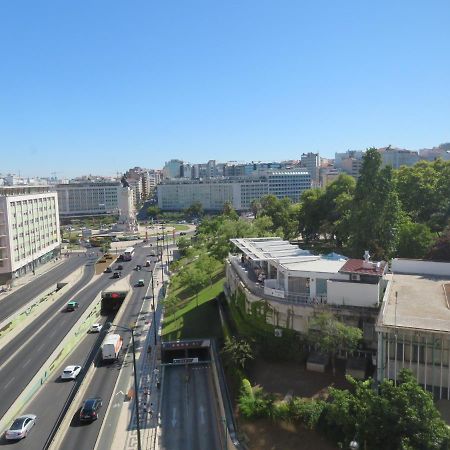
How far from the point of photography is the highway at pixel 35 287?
61556 millimetres

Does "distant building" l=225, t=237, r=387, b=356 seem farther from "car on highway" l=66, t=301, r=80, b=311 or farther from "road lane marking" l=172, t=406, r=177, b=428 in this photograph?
"car on highway" l=66, t=301, r=80, b=311

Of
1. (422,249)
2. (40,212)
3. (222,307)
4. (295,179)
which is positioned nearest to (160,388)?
(222,307)

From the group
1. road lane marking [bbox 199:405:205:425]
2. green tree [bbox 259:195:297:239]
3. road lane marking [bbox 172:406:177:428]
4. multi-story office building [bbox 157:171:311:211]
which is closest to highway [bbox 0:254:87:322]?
road lane marking [bbox 172:406:177:428]

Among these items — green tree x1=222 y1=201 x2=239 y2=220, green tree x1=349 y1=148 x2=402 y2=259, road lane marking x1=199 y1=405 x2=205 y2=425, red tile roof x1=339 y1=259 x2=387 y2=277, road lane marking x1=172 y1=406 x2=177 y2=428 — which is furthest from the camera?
green tree x1=222 y1=201 x2=239 y2=220

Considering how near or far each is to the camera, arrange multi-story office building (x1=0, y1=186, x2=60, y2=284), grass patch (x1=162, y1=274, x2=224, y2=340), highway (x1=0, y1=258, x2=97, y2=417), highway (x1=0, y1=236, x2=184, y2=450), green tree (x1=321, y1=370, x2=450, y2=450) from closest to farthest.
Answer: green tree (x1=321, y1=370, x2=450, y2=450)
highway (x1=0, y1=236, x2=184, y2=450)
highway (x1=0, y1=258, x2=97, y2=417)
grass patch (x1=162, y1=274, x2=224, y2=340)
multi-story office building (x1=0, y1=186, x2=60, y2=284)

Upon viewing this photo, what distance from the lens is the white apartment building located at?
19225 centimetres

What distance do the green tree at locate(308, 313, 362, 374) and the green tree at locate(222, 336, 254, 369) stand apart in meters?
5.04

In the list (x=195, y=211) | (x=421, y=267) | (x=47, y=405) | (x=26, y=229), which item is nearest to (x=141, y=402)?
(x=47, y=405)

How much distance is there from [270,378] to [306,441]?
24.8 feet

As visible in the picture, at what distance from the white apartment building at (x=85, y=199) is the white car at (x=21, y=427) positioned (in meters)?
166

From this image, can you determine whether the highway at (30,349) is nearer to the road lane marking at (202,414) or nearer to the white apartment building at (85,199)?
the road lane marking at (202,414)

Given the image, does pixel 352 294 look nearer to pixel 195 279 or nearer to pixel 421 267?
pixel 421 267

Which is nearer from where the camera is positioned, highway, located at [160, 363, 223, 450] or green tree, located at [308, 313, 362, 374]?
highway, located at [160, 363, 223, 450]

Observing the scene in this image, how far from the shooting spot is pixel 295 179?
7510 inches
